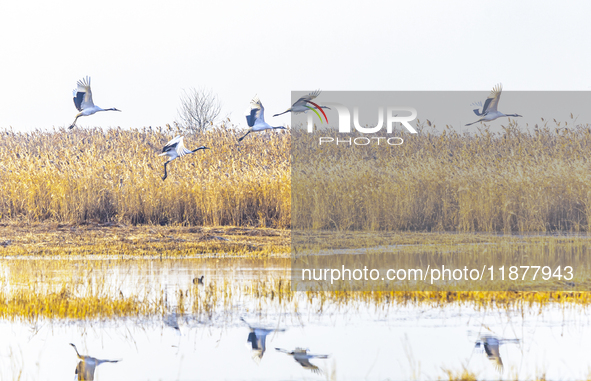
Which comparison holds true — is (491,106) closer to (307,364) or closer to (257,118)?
(257,118)

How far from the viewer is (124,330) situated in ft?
21.7

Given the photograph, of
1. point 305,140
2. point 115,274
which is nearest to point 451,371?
Result: point 115,274

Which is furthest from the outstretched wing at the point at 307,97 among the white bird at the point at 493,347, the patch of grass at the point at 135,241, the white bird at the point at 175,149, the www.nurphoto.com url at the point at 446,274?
the white bird at the point at 493,347

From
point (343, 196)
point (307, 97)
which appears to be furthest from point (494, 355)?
point (343, 196)

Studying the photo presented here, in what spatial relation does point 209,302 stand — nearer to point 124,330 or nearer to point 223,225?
point 124,330

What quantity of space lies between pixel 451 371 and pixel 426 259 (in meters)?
7.00

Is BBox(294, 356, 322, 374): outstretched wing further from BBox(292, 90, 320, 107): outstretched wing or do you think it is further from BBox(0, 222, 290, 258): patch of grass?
BBox(292, 90, 320, 107): outstretched wing

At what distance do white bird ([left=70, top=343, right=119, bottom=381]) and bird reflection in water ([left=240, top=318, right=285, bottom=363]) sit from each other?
1253 millimetres

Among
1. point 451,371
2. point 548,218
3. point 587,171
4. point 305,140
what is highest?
point 305,140

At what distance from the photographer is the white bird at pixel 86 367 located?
17.0 ft

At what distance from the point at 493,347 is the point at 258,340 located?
2.10 metres

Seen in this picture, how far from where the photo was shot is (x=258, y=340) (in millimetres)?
6258

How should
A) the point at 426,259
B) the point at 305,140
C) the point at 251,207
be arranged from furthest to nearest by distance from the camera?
the point at 305,140 < the point at 251,207 < the point at 426,259

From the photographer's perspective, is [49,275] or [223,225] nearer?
[49,275]
